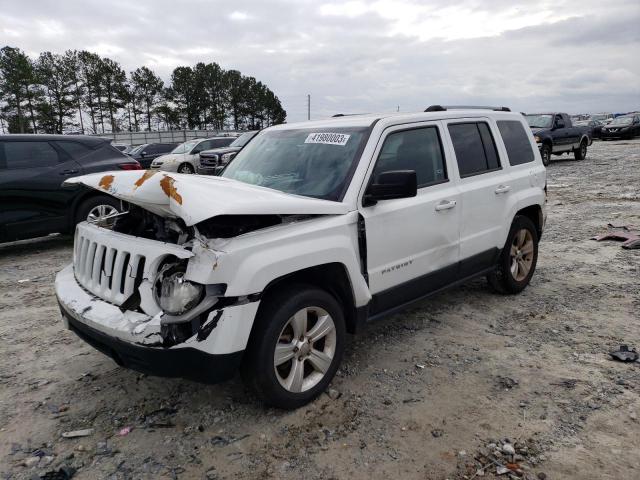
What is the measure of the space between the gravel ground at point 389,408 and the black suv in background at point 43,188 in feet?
8.21

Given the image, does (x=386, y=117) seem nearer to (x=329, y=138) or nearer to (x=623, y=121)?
(x=329, y=138)

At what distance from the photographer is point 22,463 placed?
8.68 ft

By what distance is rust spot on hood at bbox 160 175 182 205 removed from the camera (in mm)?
2604

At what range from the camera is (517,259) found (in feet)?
16.5

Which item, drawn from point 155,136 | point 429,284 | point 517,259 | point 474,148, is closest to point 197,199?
point 429,284

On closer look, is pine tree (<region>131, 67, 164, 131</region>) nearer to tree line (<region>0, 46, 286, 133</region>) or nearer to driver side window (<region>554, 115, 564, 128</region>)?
tree line (<region>0, 46, 286, 133</region>)

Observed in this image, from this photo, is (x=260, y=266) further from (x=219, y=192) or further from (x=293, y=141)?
(x=293, y=141)

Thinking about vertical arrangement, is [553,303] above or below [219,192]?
below

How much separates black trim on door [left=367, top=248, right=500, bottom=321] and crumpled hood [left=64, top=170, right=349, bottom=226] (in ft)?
2.51

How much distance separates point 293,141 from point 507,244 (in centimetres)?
235

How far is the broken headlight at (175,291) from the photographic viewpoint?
2574mm

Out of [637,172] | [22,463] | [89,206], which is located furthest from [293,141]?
[637,172]

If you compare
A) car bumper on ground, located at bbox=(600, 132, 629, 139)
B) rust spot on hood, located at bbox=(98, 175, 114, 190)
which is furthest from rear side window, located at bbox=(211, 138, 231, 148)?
car bumper on ground, located at bbox=(600, 132, 629, 139)

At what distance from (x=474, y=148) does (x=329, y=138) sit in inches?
59.2
